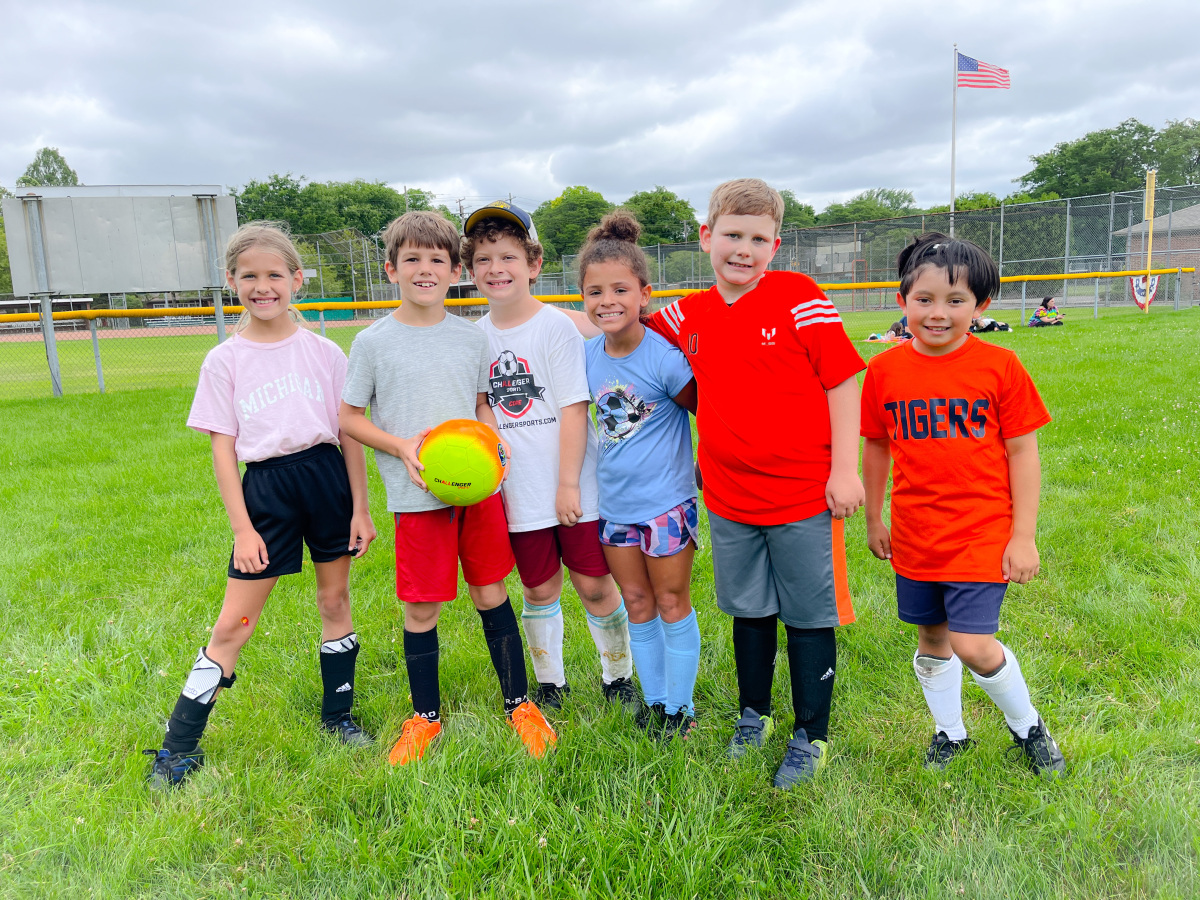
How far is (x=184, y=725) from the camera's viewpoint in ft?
8.36

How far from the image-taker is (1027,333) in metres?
14.8

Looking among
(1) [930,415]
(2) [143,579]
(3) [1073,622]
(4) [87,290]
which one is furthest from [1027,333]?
(4) [87,290]

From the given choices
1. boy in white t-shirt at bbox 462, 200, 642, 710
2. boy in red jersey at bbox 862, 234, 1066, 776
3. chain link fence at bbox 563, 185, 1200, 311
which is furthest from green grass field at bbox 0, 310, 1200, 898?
chain link fence at bbox 563, 185, 1200, 311

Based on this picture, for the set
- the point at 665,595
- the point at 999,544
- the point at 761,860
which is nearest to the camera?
the point at 761,860

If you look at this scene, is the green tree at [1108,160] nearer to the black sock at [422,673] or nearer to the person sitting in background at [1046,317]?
the person sitting in background at [1046,317]

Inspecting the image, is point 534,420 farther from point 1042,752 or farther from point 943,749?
point 1042,752

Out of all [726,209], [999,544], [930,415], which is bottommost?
[999,544]

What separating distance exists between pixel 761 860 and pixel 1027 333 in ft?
51.7

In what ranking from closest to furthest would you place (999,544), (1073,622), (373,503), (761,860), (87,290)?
(761,860), (999,544), (1073,622), (373,503), (87,290)

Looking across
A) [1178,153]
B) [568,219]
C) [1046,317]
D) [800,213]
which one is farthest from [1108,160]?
[1046,317]

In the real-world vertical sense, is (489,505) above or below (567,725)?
above

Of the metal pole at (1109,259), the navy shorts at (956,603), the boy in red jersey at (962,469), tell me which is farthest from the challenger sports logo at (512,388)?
the metal pole at (1109,259)

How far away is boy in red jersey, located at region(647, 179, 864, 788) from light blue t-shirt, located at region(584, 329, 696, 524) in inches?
4.6

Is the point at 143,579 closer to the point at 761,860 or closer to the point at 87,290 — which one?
the point at 761,860
